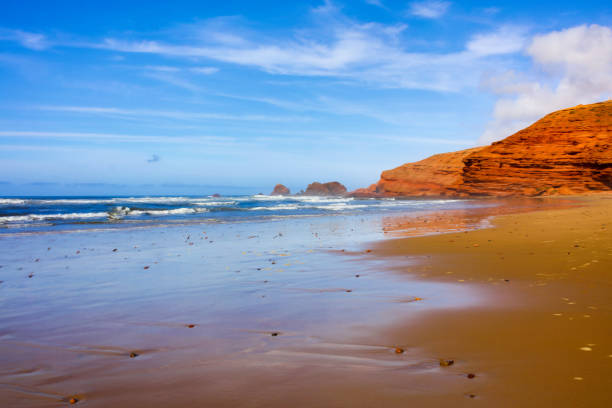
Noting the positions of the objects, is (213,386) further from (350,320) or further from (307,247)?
(307,247)

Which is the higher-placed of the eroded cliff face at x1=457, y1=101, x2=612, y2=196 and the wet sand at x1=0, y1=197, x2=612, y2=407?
the eroded cliff face at x1=457, y1=101, x2=612, y2=196

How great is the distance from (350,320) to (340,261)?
361 cm

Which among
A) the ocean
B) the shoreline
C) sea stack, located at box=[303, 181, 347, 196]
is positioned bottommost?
the shoreline

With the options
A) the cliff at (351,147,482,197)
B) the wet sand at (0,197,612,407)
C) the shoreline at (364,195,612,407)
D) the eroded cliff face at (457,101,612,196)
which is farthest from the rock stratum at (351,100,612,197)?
the shoreline at (364,195,612,407)

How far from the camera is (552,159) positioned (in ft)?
131

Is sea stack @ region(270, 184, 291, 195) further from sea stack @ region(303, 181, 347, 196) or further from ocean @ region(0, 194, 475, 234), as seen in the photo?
ocean @ region(0, 194, 475, 234)

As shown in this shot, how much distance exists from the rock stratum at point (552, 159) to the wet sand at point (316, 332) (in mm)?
38051

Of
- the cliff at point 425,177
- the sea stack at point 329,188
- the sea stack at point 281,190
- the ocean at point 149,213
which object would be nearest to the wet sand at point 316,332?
the ocean at point 149,213

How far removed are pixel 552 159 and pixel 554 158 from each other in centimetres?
20

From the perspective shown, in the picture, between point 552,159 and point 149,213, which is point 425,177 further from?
point 149,213

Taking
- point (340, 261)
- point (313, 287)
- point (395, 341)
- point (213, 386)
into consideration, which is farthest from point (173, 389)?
point (340, 261)

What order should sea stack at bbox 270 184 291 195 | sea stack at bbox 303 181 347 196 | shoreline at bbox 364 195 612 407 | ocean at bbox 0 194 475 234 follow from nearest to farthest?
1. shoreline at bbox 364 195 612 407
2. ocean at bbox 0 194 475 234
3. sea stack at bbox 303 181 347 196
4. sea stack at bbox 270 184 291 195

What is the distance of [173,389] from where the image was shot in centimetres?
248

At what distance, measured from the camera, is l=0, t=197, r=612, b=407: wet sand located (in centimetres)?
237
